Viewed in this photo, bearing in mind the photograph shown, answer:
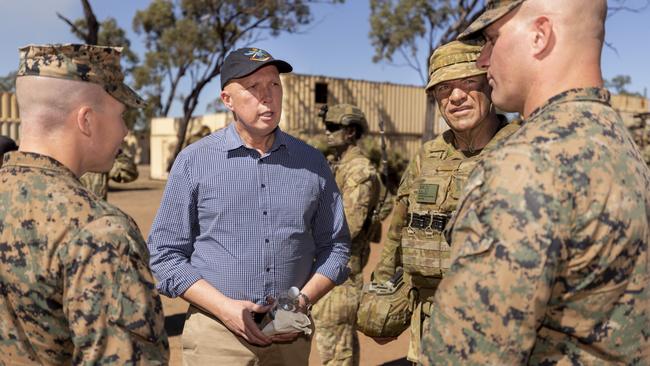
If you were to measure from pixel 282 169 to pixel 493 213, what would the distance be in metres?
1.82

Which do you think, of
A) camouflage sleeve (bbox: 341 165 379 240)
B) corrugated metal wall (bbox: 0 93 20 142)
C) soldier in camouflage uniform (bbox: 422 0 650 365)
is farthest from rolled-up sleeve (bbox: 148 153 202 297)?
corrugated metal wall (bbox: 0 93 20 142)

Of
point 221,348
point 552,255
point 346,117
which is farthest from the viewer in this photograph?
point 346,117

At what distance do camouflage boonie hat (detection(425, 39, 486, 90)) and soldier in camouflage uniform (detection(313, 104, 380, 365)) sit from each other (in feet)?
8.24

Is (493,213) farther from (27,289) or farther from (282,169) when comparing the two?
(282,169)

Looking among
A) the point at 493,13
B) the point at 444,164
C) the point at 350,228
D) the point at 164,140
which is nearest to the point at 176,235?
the point at 444,164

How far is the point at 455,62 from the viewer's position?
10.7 ft

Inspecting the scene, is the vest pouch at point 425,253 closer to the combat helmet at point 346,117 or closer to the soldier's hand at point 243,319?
Answer: the soldier's hand at point 243,319

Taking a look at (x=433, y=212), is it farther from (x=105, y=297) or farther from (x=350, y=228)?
(x=350, y=228)

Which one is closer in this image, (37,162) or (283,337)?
(37,162)

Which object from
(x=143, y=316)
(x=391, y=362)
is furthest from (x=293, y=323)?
(x=391, y=362)

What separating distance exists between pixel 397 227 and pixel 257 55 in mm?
1388

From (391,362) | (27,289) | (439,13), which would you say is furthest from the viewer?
(439,13)

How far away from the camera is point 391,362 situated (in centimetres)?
602

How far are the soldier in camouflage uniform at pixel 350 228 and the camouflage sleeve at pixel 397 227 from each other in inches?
65.2
